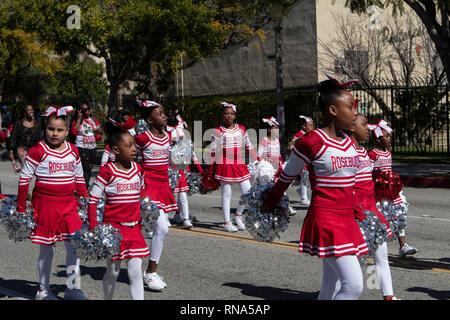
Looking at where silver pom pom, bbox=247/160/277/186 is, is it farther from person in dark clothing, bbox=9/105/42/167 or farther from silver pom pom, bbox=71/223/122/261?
silver pom pom, bbox=71/223/122/261

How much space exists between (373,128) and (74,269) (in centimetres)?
345

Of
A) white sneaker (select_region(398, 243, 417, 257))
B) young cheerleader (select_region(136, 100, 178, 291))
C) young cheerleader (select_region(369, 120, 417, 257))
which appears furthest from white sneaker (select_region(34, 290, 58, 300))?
white sneaker (select_region(398, 243, 417, 257))

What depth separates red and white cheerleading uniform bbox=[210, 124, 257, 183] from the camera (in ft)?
33.0

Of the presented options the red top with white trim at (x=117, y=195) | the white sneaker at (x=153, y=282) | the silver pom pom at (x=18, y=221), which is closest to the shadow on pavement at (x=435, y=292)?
the white sneaker at (x=153, y=282)

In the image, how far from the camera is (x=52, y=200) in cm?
607

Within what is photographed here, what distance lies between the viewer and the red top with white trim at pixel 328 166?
4551 mm

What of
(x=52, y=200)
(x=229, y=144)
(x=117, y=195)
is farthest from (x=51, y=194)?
(x=229, y=144)

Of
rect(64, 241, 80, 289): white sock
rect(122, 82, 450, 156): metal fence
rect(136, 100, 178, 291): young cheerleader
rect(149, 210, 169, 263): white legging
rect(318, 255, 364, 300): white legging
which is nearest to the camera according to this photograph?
rect(318, 255, 364, 300): white legging

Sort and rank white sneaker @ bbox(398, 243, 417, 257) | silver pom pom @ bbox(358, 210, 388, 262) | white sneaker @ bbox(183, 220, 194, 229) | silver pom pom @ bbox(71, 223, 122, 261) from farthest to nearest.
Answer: white sneaker @ bbox(183, 220, 194, 229)
white sneaker @ bbox(398, 243, 417, 257)
silver pom pom @ bbox(71, 223, 122, 261)
silver pom pom @ bbox(358, 210, 388, 262)

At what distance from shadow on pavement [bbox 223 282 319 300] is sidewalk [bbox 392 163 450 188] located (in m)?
10.6

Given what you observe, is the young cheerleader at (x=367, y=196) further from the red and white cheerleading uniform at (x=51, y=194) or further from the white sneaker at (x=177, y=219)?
the white sneaker at (x=177, y=219)

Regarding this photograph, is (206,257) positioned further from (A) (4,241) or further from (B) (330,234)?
(B) (330,234)

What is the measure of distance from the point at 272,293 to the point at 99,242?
2018 mm

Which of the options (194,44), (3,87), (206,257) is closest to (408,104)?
(194,44)
